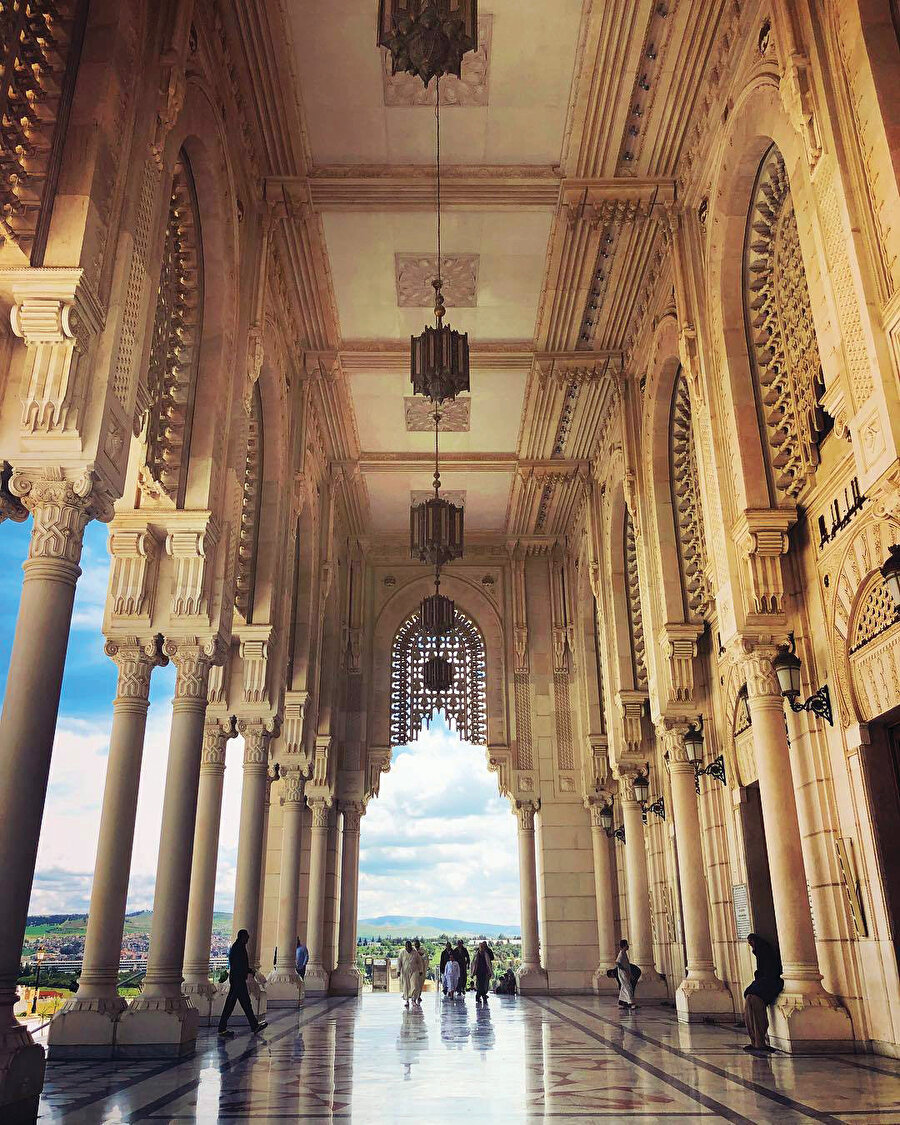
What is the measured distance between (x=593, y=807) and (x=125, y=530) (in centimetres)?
1070

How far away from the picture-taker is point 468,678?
17516 mm

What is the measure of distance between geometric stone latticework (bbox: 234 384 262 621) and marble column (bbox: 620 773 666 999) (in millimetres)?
5996

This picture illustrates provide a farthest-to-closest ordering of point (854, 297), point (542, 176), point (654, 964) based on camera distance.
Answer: point (654, 964) < point (542, 176) < point (854, 297)

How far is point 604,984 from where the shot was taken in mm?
14703

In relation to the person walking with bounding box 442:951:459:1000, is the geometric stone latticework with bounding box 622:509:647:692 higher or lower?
higher

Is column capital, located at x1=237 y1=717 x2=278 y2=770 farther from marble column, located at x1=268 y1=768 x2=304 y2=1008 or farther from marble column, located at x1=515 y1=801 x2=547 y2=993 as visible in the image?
marble column, located at x1=515 y1=801 x2=547 y2=993

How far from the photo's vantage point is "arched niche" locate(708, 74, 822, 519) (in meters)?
7.32

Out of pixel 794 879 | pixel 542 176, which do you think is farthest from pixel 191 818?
pixel 542 176

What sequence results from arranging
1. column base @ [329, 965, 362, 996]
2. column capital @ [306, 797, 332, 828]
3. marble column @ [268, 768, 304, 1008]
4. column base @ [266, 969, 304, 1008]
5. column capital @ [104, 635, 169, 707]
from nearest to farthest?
column capital @ [104, 635, 169, 707]
column base @ [266, 969, 304, 1008]
marble column @ [268, 768, 304, 1008]
column capital @ [306, 797, 332, 828]
column base @ [329, 965, 362, 996]

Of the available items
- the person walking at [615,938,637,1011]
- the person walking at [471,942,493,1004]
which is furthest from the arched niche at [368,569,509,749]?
the person walking at [615,938,637,1011]

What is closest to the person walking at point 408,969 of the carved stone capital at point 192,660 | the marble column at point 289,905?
the marble column at point 289,905

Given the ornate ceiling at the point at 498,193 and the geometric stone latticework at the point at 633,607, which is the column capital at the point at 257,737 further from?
the geometric stone latticework at the point at 633,607

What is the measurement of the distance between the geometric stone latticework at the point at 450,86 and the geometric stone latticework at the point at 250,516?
308 centimetres

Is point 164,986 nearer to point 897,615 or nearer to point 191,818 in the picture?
point 191,818
